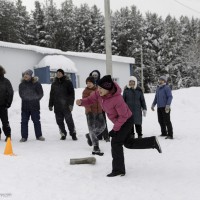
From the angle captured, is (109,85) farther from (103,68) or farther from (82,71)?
Answer: (103,68)

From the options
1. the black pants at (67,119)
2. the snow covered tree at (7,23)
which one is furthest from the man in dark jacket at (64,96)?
the snow covered tree at (7,23)

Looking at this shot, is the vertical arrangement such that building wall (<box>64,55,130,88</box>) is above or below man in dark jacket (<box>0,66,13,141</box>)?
above

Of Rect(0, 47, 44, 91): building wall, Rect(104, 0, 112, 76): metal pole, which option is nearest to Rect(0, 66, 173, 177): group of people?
Rect(104, 0, 112, 76): metal pole

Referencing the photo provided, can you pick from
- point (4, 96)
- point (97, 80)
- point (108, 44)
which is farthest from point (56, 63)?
point (97, 80)

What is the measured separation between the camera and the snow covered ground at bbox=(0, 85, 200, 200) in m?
4.75

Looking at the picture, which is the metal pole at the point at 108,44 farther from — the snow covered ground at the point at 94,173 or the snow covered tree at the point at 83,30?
the snow covered tree at the point at 83,30

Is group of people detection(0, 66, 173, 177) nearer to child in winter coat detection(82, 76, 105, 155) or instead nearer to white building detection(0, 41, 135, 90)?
child in winter coat detection(82, 76, 105, 155)

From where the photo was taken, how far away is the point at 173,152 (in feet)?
25.2

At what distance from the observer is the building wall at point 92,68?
2895 cm

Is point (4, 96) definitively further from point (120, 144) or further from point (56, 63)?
point (56, 63)

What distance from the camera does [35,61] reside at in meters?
25.8

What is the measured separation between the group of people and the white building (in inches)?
571

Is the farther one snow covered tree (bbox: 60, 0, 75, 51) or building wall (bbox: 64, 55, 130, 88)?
snow covered tree (bbox: 60, 0, 75, 51)

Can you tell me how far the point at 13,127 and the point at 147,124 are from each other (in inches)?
196
